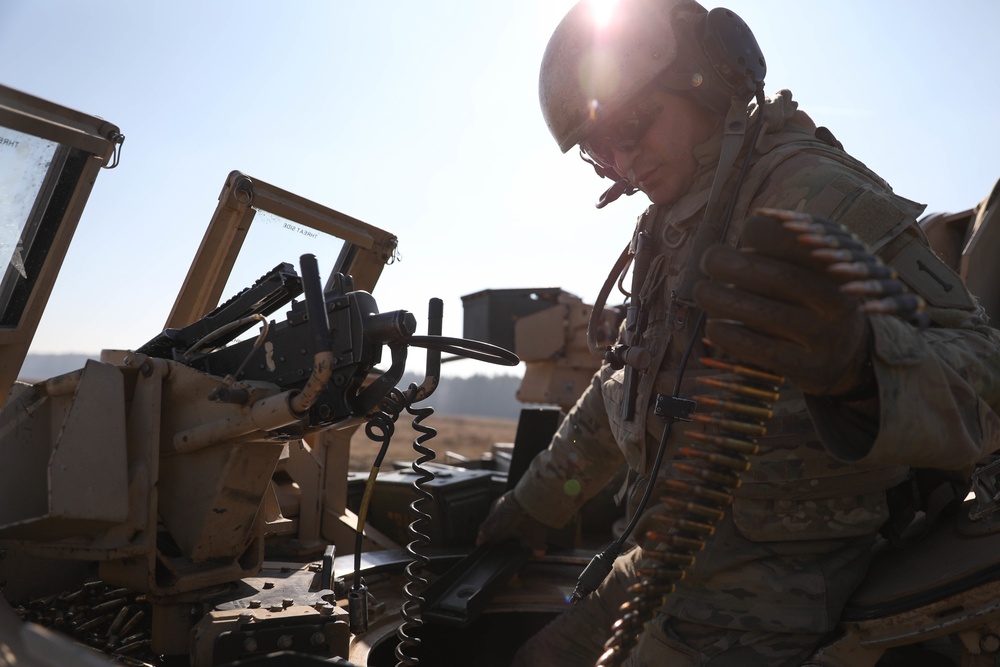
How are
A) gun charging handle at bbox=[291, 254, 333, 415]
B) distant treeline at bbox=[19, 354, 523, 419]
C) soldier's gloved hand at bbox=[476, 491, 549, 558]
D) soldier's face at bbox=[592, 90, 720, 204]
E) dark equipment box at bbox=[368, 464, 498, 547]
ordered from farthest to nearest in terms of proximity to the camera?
distant treeline at bbox=[19, 354, 523, 419] < dark equipment box at bbox=[368, 464, 498, 547] < soldier's gloved hand at bbox=[476, 491, 549, 558] < soldier's face at bbox=[592, 90, 720, 204] < gun charging handle at bbox=[291, 254, 333, 415]

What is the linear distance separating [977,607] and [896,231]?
903mm

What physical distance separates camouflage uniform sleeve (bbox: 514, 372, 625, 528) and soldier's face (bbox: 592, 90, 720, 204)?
0.85 meters

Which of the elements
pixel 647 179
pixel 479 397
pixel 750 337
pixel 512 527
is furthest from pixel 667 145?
pixel 479 397

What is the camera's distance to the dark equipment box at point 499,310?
7.04 metres

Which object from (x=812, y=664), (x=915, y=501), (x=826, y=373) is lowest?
(x=812, y=664)

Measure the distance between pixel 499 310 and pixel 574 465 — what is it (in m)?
4.14

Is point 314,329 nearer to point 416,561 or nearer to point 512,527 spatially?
point 416,561

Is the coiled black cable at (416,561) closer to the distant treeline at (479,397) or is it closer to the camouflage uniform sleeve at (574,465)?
the camouflage uniform sleeve at (574,465)

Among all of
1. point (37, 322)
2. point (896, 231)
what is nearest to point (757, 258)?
point (896, 231)

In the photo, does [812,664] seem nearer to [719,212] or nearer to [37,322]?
[719,212]

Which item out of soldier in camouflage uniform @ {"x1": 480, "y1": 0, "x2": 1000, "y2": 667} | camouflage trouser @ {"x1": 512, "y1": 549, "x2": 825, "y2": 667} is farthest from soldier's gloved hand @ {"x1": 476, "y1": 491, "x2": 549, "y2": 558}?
camouflage trouser @ {"x1": 512, "y1": 549, "x2": 825, "y2": 667}

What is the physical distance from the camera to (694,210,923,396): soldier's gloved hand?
1.32 meters

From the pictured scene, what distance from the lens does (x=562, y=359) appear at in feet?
24.9

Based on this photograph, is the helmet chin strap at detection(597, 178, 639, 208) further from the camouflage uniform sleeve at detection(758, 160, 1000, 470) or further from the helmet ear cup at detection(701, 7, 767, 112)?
the camouflage uniform sleeve at detection(758, 160, 1000, 470)
